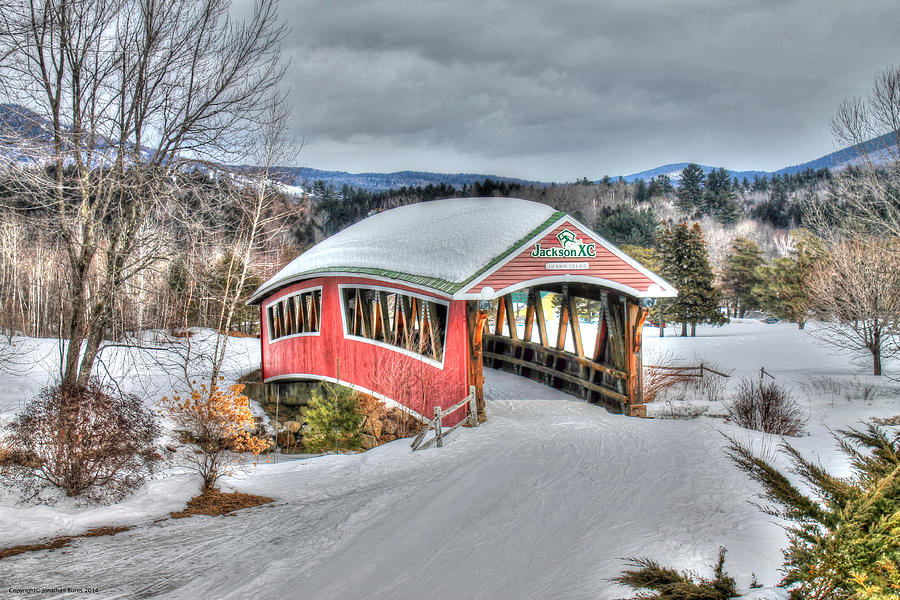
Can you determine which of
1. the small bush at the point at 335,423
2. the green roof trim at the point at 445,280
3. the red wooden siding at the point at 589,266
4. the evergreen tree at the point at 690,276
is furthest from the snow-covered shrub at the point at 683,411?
the evergreen tree at the point at 690,276

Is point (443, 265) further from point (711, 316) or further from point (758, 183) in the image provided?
point (758, 183)

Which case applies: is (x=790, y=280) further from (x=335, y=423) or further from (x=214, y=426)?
(x=214, y=426)

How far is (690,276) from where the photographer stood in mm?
39062

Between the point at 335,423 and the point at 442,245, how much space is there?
15.0ft

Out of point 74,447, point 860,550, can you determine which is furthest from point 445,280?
point 860,550

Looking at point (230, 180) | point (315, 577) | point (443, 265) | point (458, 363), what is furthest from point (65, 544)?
point (443, 265)

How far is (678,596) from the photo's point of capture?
3002 millimetres

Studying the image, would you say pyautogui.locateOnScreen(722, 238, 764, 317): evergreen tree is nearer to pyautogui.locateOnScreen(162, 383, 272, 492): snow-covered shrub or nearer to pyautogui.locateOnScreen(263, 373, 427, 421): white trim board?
pyautogui.locateOnScreen(263, 373, 427, 421): white trim board

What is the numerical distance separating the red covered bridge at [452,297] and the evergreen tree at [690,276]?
24.6 m

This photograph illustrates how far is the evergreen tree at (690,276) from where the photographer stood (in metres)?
38.9

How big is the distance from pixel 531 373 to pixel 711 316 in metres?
26.5

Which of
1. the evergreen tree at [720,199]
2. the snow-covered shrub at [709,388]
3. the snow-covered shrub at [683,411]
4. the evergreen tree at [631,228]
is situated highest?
the evergreen tree at [720,199]

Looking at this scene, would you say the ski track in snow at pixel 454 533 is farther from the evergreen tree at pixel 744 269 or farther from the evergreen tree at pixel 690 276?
the evergreen tree at pixel 744 269

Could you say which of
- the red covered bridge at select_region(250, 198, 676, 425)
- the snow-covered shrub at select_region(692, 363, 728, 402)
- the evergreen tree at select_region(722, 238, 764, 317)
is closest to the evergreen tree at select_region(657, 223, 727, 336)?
the evergreen tree at select_region(722, 238, 764, 317)
